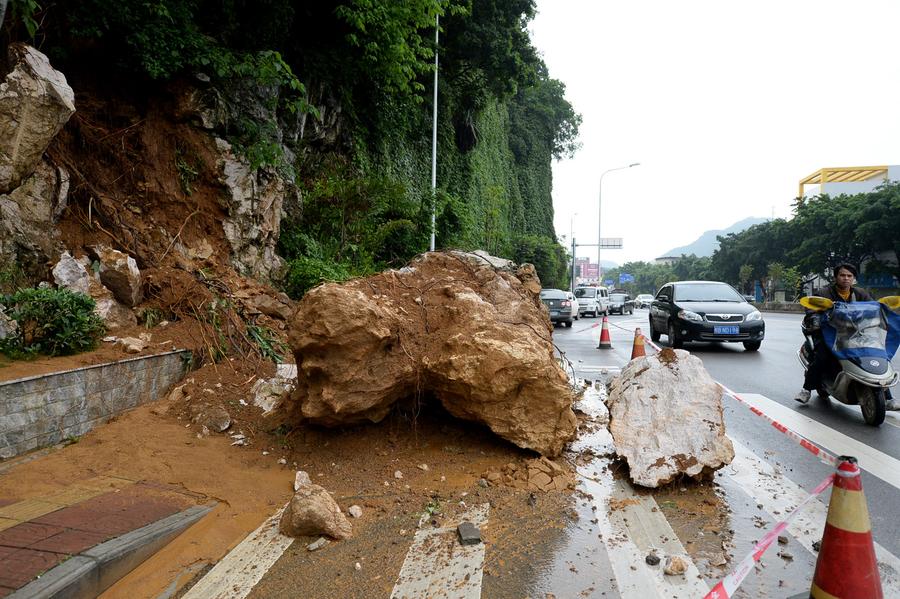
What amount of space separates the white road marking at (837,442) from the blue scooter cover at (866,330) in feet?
2.75

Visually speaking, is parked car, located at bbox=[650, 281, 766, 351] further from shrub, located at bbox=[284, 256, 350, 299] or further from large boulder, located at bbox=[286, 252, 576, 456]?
large boulder, located at bbox=[286, 252, 576, 456]

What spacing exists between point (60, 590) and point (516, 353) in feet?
10.0

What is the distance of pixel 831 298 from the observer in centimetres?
596

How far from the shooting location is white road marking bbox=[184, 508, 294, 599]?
105 inches

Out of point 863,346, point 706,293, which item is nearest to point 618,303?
point 706,293

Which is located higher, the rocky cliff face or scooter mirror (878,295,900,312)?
the rocky cliff face

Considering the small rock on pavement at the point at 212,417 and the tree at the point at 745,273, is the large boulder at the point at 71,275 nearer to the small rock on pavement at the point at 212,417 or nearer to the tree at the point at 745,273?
the small rock on pavement at the point at 212,417

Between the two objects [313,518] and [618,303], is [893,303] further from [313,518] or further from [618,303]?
[618,303]

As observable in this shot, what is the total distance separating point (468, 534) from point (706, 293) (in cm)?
1051

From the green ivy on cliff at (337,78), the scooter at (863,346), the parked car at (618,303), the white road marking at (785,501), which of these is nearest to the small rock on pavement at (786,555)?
the white road marking at (785,501)

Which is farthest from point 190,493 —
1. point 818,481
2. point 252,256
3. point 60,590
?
point 252,256

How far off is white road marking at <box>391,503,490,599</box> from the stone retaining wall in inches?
125

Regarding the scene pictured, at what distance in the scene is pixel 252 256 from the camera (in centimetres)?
903

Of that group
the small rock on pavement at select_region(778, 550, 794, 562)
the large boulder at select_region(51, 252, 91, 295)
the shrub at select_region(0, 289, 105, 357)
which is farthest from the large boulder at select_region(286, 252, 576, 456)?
the large boulder at select_region(51, 252, 91, 295)
